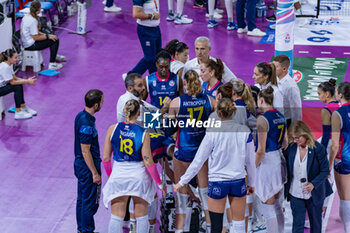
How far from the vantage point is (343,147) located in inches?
272

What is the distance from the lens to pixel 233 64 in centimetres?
1258

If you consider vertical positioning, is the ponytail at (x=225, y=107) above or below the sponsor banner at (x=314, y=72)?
above

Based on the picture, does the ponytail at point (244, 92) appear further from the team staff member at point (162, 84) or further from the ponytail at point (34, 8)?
the ponytail at point (34, 8)

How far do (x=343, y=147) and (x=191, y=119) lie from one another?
1.73 meters

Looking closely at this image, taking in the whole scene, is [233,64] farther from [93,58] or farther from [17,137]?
[17,137]

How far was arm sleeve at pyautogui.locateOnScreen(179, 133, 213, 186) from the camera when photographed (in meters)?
6.27

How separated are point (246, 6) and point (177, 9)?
1.71 metres

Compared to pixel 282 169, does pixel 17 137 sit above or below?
below

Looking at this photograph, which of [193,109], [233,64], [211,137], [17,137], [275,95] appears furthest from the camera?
[233,64]

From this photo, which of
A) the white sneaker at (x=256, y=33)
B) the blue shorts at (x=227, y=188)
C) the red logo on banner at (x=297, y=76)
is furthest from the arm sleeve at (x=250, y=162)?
the white sneaker at (x=256, y=33)

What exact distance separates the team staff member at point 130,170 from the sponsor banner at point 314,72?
529 cm

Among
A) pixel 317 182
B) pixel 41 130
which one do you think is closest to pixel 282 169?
pixel 317 182

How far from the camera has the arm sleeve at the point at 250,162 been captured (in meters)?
6.32

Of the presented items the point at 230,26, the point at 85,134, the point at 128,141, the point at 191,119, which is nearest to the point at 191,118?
the point at 191,119
